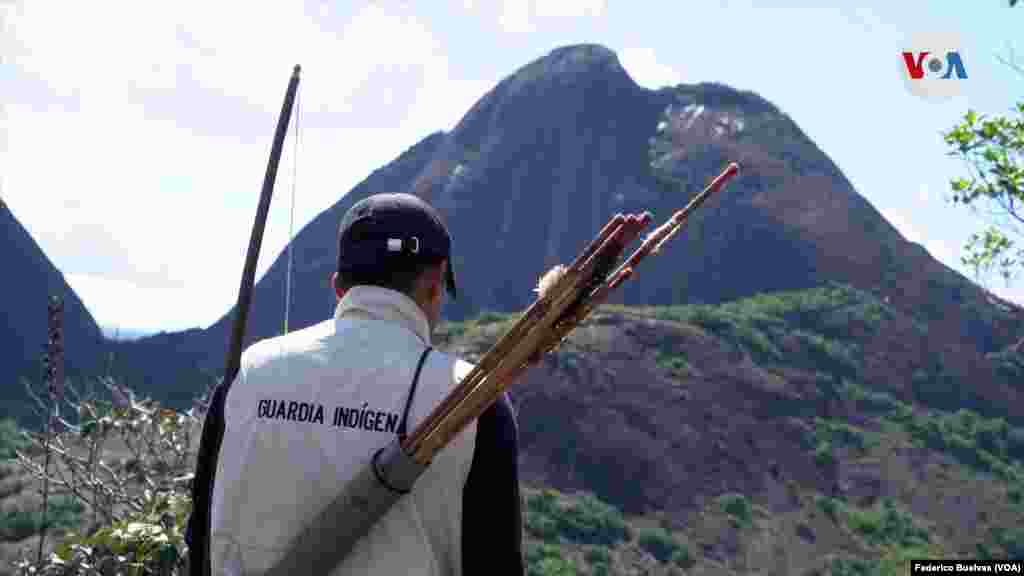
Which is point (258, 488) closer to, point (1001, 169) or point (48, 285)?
point (1001, 169)

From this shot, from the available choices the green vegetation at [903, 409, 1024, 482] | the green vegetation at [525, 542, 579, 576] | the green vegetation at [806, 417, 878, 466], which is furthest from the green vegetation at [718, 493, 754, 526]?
the green vegetation at [903, 409, 1024, 482]

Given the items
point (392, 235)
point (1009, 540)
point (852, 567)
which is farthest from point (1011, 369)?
point (392, 235)

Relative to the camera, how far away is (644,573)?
3253cm

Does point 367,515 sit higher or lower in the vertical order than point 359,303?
lower

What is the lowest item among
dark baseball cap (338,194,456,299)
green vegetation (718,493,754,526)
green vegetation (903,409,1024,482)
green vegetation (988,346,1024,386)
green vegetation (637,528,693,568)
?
green vegetation (637,528,693,568)

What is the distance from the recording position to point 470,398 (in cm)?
189

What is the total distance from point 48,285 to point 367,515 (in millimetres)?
Answer: 43272

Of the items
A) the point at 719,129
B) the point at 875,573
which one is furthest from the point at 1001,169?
the point at 719,129

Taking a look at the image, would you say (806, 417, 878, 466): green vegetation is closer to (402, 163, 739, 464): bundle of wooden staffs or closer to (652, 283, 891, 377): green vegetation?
(652, 283, 891, 377): green vegetation

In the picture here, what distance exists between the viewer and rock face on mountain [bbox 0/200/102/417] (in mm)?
39344

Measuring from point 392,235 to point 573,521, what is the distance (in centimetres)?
3404

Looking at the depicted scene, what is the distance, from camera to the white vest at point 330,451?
1.96m

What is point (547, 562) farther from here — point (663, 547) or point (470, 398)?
point (470, 398)

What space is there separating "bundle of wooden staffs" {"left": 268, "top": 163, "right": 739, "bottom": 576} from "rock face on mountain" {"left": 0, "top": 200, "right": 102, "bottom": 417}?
1511 inches
